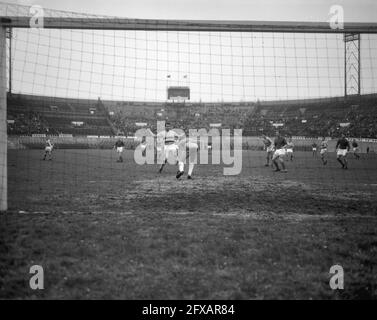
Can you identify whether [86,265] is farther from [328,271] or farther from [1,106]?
[1,106]

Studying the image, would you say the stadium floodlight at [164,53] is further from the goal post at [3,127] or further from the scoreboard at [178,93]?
the scoreboard at [178,93]

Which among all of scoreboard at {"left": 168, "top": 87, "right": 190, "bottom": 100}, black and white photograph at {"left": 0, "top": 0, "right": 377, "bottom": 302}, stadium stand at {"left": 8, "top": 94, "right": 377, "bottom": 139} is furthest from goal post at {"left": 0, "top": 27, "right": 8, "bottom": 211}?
scoreboard at {"left": 168, "top": 87, "right": 190, "bottom": 100}

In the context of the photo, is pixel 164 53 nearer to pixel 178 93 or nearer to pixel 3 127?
pixel 3 127

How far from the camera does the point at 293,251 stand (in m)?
4.77

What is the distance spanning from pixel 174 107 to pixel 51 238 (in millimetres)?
55256

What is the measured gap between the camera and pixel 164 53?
8.40 m

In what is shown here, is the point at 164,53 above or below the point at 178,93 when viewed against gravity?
below

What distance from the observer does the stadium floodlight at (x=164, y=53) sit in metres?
7.51

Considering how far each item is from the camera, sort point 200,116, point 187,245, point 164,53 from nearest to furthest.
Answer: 1. point 187,245
2. point 164,53
3. point 200,116

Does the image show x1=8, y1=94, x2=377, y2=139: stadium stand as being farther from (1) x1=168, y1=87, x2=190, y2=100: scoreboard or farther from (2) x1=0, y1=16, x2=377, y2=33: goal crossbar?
(2) x1=0, y1=16, x2=377, y2=33: goal crossbar

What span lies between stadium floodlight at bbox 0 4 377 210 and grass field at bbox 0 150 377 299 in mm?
2673

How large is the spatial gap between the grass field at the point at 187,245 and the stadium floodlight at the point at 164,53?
267cm

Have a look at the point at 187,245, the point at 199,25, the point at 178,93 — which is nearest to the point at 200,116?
the point at 178,93

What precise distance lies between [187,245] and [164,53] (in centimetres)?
544
